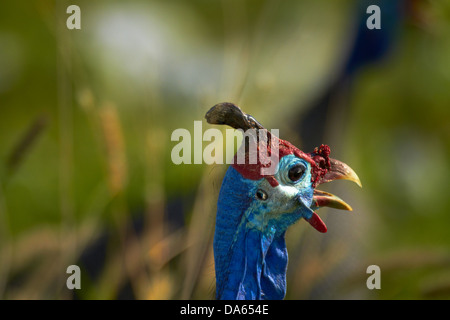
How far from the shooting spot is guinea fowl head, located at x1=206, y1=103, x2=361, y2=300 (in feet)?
6.65

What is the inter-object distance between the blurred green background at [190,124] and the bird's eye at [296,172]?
0.96 metres

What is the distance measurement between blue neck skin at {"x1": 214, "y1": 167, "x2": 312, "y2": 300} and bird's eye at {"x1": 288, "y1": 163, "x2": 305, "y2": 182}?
0.32 feet

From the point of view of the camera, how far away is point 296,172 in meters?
2.06

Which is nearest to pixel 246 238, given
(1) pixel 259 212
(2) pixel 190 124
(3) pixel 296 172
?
(1) pixel 259 212

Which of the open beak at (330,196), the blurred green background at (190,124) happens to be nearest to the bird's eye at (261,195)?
the open beak at (330,196)

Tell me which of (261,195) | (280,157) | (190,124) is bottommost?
(261,195)

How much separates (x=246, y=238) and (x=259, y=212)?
Answer: 0.31 ft

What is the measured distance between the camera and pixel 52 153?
458 centimetres

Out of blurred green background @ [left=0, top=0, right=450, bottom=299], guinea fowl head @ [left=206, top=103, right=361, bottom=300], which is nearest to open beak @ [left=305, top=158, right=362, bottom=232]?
guinea fowl head @ [left=206, top=103, right=361, bottom=300]

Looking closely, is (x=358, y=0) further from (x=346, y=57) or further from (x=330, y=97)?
(x=330, y=97)

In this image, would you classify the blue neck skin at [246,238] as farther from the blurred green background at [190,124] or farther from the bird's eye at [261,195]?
the blurred green background at [190,124]

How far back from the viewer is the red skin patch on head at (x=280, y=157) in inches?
80.0

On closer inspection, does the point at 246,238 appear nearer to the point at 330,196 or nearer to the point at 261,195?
the point at 261,195

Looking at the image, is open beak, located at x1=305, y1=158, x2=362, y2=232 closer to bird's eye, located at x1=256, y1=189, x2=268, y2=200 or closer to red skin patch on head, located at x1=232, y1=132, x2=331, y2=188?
red skin patch on head, located at x1=232, y1=132, x2=331, y2=188
